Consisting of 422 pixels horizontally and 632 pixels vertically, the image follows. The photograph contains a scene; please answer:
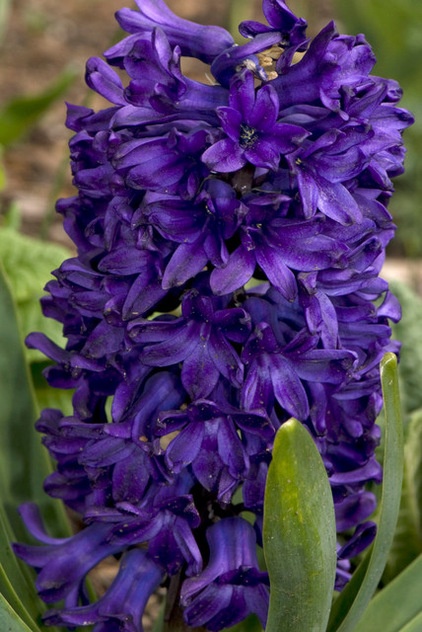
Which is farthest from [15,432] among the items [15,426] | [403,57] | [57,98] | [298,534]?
[403,57]

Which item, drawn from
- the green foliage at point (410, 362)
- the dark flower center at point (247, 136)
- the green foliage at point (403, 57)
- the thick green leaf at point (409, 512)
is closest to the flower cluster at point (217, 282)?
the dark flower center at point (247, 136)

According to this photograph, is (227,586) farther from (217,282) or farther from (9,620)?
(217,282)

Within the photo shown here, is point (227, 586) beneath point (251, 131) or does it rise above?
beneath

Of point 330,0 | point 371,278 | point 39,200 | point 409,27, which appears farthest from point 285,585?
point 330,0

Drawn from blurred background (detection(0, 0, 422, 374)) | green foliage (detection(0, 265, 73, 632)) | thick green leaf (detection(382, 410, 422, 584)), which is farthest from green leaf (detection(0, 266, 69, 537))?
thick green leaf (detection(382, 410, 422, 584))

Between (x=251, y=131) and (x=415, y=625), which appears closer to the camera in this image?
(x=251, y=131)

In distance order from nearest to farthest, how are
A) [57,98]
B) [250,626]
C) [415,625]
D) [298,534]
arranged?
[298,534], [415,625], [250,626], [57,98]
